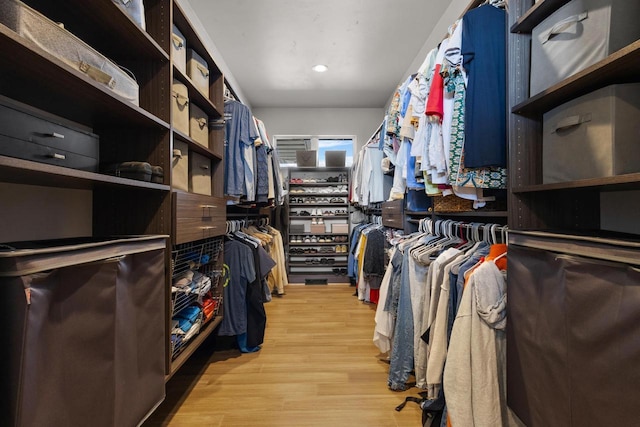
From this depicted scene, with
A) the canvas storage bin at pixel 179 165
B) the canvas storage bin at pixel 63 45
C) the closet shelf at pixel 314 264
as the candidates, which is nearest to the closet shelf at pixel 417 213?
the canvas storage bin at pixel 179 165

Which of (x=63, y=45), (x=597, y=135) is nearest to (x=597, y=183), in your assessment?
(x=597, y=135)

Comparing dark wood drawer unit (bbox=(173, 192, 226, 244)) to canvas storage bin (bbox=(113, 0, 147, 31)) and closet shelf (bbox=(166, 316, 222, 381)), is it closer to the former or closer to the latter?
closet shelf (bbox=(166, 316, 222, 381))

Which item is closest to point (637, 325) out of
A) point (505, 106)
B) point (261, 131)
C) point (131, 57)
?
point (505, 106)

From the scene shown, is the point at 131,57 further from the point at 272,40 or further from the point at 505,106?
the point at 272,40

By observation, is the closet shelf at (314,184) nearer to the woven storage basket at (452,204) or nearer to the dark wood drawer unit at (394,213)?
the dark wood drawer unit at (394,213)

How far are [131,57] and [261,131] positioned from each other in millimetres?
1361

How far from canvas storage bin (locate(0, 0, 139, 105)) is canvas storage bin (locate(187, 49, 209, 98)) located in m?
0.65

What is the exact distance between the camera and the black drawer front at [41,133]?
682 mm

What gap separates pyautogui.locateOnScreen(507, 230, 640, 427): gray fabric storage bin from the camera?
0.61 metres

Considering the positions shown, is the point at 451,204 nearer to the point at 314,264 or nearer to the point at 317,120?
the point at 314,264

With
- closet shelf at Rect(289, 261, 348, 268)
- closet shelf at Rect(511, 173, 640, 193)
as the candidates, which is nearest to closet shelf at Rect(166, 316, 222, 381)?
closet shelf at Rect(511, 173, 640, 193)

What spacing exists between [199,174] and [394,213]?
163 centimetres

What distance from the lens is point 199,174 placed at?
1.74 metres

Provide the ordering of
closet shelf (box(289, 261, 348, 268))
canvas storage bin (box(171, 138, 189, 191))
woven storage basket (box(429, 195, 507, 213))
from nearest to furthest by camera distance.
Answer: canvas storage bin (box(171, 138, 189, 191))
woven storage basket (box(429, 195, 507, 213))
closet shelf (box(289, 261, 348, 268))
